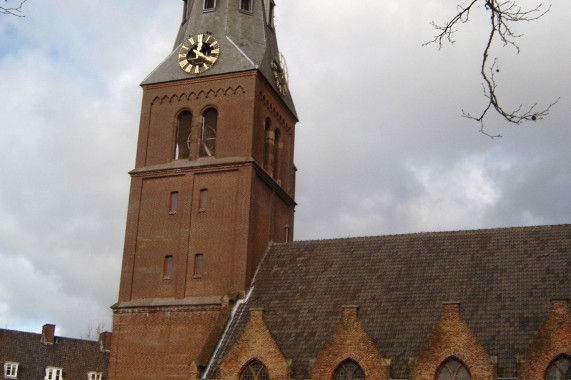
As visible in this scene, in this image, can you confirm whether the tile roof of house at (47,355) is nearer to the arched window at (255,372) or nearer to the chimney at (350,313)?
the arched window at (255,372)

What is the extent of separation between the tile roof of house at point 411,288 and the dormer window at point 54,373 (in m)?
31.2

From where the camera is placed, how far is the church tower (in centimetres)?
3681

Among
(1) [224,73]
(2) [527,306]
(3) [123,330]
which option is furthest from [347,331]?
(1) [224,73]

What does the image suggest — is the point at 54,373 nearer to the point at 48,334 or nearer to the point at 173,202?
the point at 48,334

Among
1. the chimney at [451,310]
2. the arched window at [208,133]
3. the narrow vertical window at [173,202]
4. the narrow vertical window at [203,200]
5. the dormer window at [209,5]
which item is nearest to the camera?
the chimney at [451,310]

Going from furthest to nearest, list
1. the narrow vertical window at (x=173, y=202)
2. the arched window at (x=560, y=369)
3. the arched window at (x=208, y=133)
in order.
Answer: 1. the arched window at (x=208, y=133)
2. the narrow vertical window at (x=173, y=202)
3. the arched window at (x=560, y=369)

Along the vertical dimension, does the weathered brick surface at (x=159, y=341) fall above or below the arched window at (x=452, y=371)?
above

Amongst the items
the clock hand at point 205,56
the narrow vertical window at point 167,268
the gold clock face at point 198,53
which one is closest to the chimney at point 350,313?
the narrow vertical window at point 167,268

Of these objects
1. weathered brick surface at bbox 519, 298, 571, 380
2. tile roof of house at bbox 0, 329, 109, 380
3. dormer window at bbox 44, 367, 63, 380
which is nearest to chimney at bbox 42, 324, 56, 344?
tile roof of house at bbox 0, 329, 109, 380

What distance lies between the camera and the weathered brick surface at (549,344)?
91.5 ft

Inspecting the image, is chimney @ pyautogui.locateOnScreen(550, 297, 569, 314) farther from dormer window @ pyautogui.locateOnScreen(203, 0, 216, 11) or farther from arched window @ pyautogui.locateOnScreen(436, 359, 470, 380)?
dormer window @ pyautogui.locateOnScreen(203, 0, 216, 11)

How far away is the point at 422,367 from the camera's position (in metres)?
29.3

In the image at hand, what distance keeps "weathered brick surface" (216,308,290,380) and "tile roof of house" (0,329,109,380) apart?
33760mm

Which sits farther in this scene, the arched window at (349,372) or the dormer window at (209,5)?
the dormer window at (209,5)
